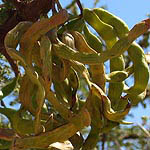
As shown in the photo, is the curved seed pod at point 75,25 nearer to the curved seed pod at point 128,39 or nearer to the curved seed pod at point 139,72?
the curved seed pod at point 139,72

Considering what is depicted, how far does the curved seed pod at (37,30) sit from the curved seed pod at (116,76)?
23 cm

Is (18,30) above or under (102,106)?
above

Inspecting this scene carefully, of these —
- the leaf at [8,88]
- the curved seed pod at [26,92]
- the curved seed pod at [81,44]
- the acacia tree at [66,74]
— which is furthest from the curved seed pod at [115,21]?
the leaf at [8,88]

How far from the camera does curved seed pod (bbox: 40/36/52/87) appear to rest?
112cm

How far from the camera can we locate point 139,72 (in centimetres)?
131

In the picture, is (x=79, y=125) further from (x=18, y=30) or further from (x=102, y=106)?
(x=18, y=30)

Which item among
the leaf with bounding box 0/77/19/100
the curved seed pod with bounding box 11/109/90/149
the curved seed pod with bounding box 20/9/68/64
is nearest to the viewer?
the curved seed pod with bounding box 11/109/90/149

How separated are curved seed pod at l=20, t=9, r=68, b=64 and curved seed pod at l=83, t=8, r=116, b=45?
240 mm

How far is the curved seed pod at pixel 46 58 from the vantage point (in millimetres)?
1123

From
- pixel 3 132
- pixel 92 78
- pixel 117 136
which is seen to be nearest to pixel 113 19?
pixel 92 78

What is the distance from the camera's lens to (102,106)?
3.90ft

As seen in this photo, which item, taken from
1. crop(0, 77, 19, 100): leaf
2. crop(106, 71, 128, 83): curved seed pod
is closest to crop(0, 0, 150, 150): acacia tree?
crop(106, 71, 128, 83): curved seed pod

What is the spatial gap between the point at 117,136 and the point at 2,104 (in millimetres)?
2452

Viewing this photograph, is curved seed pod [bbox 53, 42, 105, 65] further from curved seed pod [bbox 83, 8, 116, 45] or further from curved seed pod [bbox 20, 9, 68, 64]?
curved seed pod [bbox 83, 8, 116, 45]
